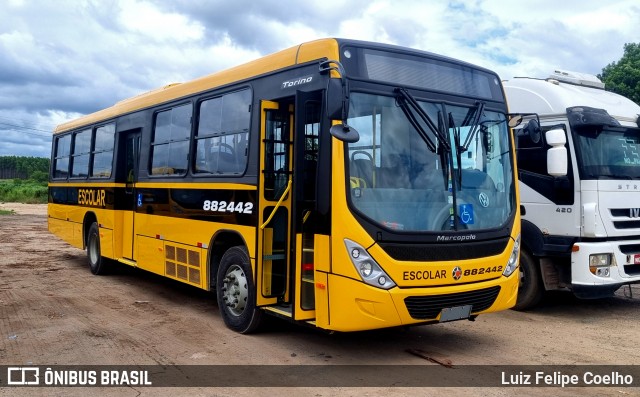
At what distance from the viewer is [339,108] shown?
17.9ft

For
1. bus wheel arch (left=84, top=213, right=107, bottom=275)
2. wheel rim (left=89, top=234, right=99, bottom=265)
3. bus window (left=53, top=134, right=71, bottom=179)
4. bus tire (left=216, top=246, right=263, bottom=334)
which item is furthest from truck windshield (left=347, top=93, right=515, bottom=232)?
bus window (left=53, top=134, right=71, bottom=179)

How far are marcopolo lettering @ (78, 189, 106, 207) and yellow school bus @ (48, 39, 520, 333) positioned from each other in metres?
3.68

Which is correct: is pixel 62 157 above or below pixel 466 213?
above

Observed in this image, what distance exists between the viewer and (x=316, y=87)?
5.98 meters

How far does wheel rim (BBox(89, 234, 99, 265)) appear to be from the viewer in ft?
39.2

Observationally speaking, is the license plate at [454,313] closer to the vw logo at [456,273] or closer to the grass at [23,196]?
the vw logo at [456,273]

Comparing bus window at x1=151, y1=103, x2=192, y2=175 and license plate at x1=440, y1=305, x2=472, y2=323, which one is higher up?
bus window at x1=151, y1=103, x2=192, y2=175

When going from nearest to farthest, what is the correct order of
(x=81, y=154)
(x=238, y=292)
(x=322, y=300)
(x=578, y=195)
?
(x=322, y=300) < (x=238, y=292) < (x=578, y=195) < (x=81, y=154)

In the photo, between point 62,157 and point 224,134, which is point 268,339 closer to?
point 224,134

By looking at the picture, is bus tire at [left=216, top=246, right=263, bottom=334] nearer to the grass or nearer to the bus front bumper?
the bus front bumper

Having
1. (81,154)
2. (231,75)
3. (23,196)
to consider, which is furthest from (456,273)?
(23,196)

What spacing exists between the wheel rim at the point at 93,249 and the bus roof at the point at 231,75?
92.4 inches

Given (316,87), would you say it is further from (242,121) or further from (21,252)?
(21,252)

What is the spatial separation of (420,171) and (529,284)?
3839 mm
